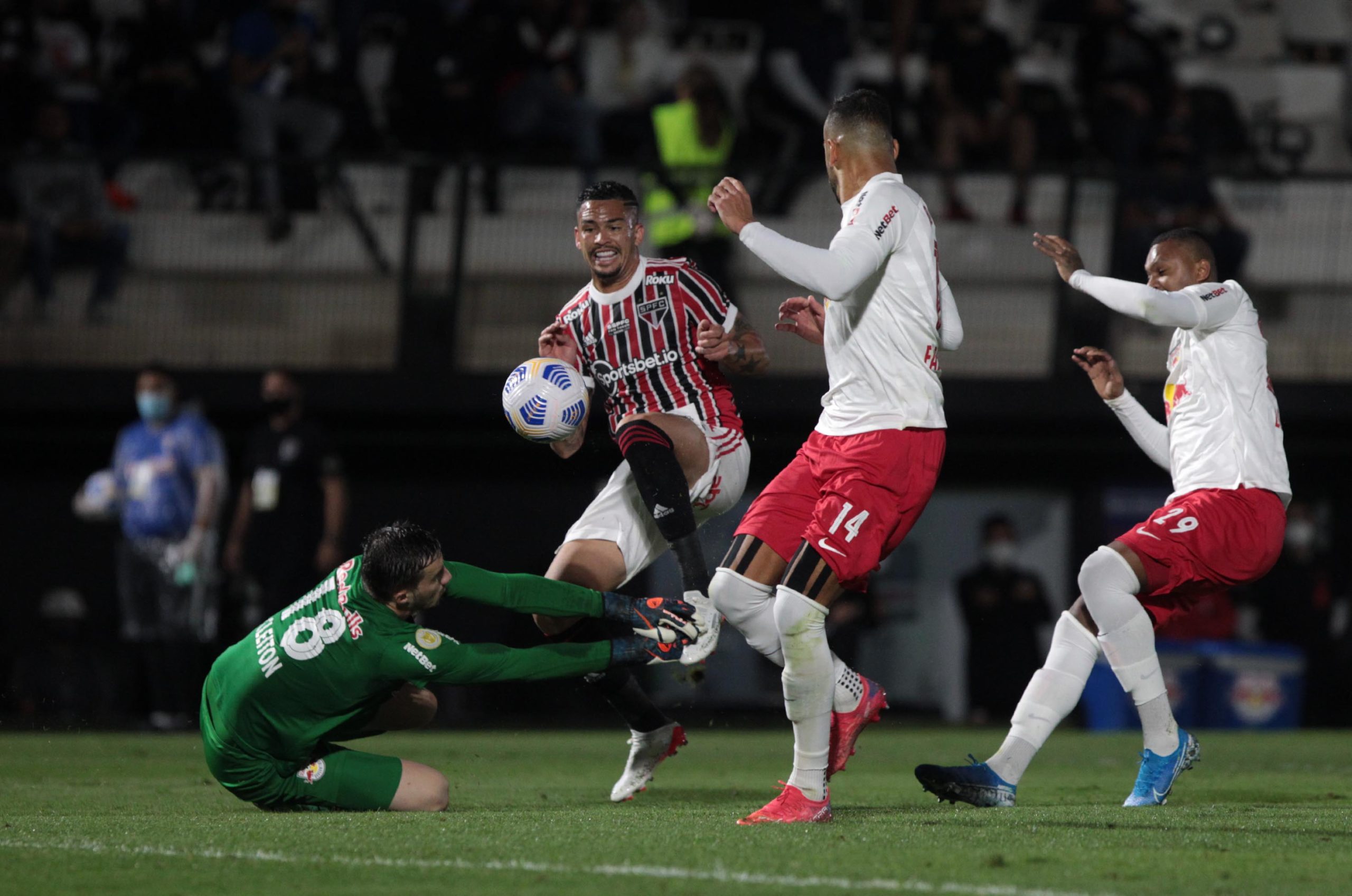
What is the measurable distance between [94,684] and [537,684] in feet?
11.5

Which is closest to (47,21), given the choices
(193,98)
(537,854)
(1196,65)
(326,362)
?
(193,98)

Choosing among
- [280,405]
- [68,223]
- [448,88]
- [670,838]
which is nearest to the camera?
[670,838]

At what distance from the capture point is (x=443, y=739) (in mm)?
11438

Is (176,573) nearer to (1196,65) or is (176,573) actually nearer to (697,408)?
(697,408)

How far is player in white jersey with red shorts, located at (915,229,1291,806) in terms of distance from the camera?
6.32 m

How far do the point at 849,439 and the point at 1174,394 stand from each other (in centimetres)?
156

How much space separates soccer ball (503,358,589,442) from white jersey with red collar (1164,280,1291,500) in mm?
2360

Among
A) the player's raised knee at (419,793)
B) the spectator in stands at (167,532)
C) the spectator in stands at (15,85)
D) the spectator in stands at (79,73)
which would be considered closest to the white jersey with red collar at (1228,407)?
the player's raised knee at (419,793)

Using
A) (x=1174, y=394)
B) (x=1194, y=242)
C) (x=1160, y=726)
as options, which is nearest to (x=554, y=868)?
(x=1160, y=726)

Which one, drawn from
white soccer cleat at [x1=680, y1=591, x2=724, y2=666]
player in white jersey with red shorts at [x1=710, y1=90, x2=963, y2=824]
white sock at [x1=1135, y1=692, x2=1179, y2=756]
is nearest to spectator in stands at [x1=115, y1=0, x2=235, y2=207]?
white soccer cleat at [x1=680, y1=591, x2=724, y2=666]

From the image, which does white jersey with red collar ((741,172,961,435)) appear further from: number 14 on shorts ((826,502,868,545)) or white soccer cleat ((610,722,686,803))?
white soccer cleat ((610,722,686,803))

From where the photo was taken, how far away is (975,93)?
15836mm

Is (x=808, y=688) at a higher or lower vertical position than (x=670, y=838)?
higher

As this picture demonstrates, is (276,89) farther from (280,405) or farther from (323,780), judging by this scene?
(323,780)
